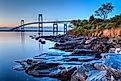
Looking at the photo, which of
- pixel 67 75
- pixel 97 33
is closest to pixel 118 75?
pixel 67 75

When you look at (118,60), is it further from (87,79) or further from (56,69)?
(56,69)

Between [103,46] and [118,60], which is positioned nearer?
[118,60]

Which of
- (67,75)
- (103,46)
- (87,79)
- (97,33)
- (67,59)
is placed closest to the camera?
(87,79)

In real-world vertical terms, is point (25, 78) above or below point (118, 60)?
below

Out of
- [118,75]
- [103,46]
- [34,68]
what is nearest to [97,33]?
[103,46]

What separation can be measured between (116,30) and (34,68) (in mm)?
39181

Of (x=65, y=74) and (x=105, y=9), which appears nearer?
(x=65, y=74)

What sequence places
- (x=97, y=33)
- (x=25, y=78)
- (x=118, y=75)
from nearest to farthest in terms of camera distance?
1. (x=118, y=75)
2. (x=25, y=78)
3. (x=97, y=33)

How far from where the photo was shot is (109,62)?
15258mm

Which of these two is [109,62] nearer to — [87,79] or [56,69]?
[87,79]

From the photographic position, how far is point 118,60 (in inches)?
613

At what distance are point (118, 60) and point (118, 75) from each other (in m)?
1.71

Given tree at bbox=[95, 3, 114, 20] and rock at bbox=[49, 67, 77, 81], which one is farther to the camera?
tree at bbox=[95, 3, 114, 20]

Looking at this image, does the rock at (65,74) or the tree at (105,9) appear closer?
the rock at (65,74)
